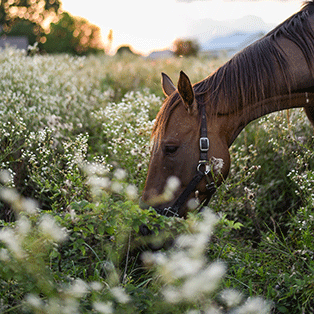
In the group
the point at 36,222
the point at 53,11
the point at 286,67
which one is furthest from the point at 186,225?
the point at 53,11

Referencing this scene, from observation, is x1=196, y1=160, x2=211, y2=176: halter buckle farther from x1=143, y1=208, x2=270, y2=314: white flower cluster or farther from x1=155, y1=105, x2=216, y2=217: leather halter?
x1=143, y1=208, x2=270, y2=314: white flower cluster

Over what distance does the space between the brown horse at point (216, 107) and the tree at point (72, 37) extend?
4278cm

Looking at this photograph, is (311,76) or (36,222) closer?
(36,222)

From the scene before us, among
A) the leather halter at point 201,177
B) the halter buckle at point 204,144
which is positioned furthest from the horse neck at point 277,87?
the halter buckle at point 204,144

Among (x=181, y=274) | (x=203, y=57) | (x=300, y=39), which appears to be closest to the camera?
(x=181, y=274)

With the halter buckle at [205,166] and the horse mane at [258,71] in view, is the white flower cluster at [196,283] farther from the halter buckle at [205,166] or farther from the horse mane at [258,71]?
the horse mane at [258,71]

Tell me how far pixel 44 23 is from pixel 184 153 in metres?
48.2

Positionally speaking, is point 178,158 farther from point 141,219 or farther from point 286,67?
point 286,67

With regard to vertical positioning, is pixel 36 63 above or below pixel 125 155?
above

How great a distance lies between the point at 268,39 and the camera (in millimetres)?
2566

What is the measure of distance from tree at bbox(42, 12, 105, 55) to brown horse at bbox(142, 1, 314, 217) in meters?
42.8

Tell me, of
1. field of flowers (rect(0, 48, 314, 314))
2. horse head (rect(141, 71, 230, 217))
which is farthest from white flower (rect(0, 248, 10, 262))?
horse head (rect(141, 71, 230, 217))

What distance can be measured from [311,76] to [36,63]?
461 centimetres

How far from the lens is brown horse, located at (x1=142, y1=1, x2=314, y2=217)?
2488 mm
